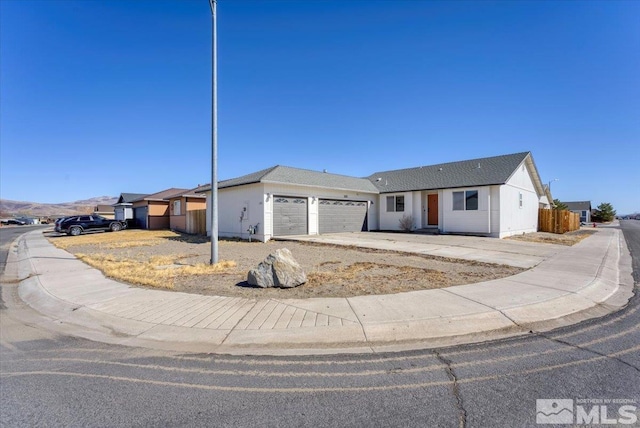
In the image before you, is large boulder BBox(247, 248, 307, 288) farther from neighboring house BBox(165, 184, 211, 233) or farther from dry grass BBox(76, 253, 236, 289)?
neighboring house BBox(165, 184, 211, 233)

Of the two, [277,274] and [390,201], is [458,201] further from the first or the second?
[277,274]

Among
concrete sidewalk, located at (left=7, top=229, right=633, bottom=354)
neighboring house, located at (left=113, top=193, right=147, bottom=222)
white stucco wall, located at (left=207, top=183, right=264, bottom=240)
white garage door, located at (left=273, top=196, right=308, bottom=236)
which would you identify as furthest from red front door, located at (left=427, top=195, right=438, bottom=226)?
neighboring house, located at (left=113, top=193, right=147, bottom=222)

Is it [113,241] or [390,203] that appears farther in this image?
[390,203]

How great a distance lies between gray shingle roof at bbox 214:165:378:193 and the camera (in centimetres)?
1908

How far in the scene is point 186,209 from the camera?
28594mm

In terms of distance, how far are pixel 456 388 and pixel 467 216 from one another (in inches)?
750

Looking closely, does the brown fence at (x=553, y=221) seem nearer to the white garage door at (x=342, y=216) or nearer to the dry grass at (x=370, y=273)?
the white garage door at (x=342, y=216)

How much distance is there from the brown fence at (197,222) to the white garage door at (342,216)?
33.1 ft

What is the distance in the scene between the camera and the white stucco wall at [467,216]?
19234 mm

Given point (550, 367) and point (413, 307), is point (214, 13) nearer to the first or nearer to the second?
point (413, 307)

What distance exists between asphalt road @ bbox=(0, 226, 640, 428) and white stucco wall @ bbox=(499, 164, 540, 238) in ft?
55.7

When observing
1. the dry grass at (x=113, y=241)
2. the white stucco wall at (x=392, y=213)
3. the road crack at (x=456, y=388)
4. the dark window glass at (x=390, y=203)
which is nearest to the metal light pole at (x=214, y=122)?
the road crack at (x=456, y=388)

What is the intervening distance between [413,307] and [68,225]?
102 feet

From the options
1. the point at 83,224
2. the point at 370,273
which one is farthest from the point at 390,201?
the point at 83,224
